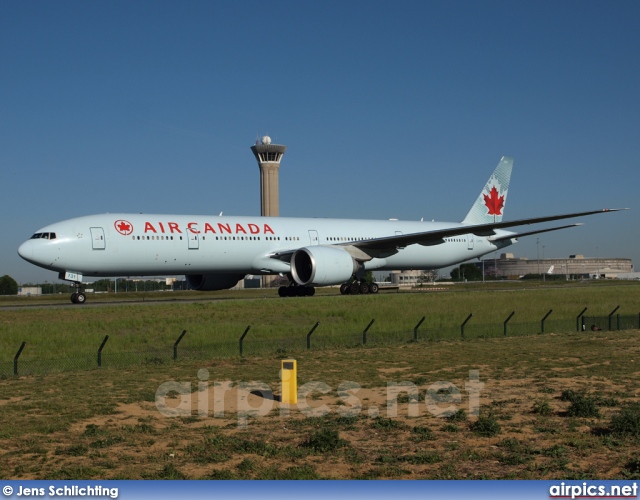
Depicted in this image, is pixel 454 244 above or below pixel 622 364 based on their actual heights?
above

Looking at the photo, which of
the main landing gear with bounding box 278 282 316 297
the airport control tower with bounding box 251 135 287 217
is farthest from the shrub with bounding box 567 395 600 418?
the airport control tower with bounding box 251 135 287 217

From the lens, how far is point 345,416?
12.8 m

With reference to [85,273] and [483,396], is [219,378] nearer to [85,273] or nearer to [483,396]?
[483,396]

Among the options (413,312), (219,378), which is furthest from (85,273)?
(219,378)

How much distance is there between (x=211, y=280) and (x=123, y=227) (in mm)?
8390

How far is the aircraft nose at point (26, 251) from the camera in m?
34.1

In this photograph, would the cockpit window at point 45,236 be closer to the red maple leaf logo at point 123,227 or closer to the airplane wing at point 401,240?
the red maple leaf logo at point 123,227

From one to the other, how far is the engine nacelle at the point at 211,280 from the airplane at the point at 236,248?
0.19ft

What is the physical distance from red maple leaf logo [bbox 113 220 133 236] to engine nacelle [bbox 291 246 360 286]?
8602 millimetres

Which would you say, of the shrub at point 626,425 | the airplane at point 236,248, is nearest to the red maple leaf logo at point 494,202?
the airplane at point 236,248

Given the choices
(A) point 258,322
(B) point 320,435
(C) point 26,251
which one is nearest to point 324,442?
(B) point 320,435

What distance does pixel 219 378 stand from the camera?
685 inches

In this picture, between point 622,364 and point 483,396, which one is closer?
point 483,396

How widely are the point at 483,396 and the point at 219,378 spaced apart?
6.19 m
